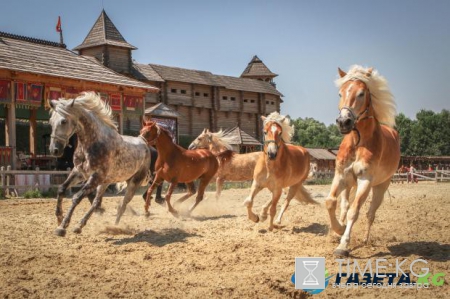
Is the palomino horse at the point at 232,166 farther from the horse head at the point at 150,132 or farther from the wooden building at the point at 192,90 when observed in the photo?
the wooden building at the point at 192,90

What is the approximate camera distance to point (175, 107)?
145ft

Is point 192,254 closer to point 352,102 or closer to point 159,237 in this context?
point 159,237

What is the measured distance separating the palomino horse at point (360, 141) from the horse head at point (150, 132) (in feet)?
17.0

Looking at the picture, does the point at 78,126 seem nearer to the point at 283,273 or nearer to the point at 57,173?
the point at 283,273

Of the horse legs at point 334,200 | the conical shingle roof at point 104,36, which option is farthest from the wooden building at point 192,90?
the horse legs at point 334,200

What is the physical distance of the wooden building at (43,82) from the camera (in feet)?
62.1

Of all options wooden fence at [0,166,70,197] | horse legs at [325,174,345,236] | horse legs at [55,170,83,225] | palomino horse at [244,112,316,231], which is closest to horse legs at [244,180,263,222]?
palomino horse at [244,112,316,231]

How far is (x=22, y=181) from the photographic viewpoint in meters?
17.5

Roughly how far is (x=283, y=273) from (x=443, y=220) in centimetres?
496

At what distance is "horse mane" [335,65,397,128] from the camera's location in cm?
672

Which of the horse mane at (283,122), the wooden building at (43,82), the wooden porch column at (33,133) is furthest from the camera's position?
the wooden porch column at (33,133)

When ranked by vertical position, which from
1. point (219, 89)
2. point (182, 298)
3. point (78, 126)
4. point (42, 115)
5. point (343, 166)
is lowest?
point (182, 298)

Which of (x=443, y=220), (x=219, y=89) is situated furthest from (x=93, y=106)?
(x=219, y=89)

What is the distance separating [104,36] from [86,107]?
106 ft
